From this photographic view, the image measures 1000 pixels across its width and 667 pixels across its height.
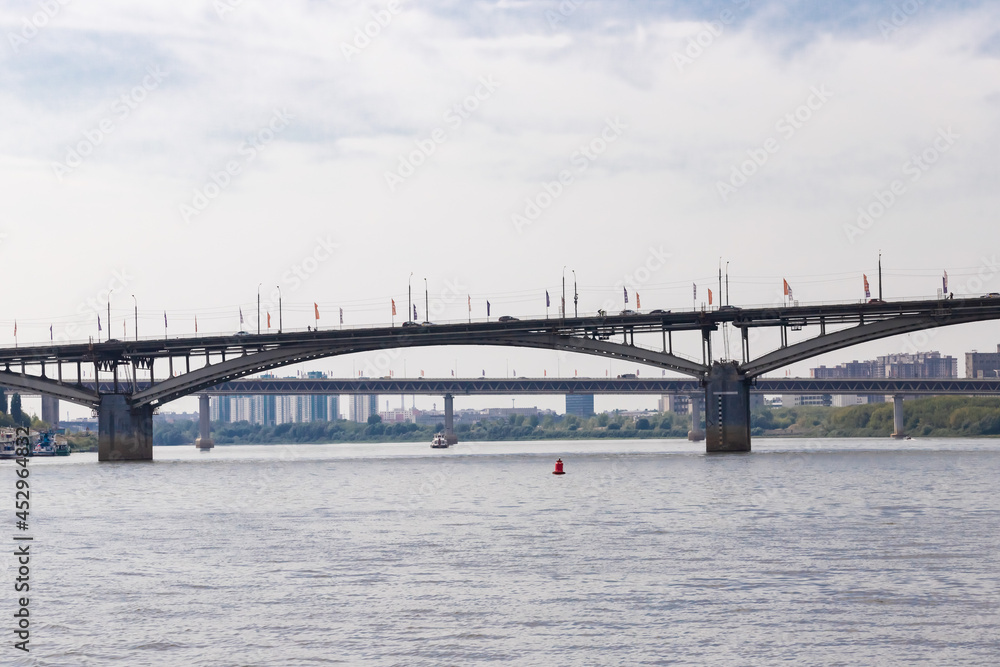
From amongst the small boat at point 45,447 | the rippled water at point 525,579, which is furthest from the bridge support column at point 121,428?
the rippled water at point 525,579

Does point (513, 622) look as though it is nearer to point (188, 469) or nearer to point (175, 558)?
point (175, 558)

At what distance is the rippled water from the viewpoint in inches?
984

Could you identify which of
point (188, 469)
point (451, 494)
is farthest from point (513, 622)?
point (188, 469)

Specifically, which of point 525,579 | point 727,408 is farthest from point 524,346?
point 525,579

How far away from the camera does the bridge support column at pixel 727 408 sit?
12155cm

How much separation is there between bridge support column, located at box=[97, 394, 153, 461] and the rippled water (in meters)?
69.4

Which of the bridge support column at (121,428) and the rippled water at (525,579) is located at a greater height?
the bridge support column at (121,428)

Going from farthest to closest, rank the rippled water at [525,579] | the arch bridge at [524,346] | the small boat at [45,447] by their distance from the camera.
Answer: the small boat at [45,447] < the arch bridge at [524,346] < the rippled water at [525,579]

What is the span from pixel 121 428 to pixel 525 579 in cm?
10845

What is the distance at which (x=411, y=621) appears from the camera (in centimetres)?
2777

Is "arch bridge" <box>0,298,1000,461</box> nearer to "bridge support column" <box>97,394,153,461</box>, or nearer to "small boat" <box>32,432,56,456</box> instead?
"bridge support column" <box>97,394,153,461</box>

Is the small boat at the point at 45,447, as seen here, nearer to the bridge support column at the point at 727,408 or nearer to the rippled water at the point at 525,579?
the bridge support column at the point at 727,408

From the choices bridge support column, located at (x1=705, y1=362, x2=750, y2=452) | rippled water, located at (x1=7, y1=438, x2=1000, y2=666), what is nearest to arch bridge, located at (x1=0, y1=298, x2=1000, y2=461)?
bridge support column, located at (x1=705, y1=362, x2=750, y2=452)

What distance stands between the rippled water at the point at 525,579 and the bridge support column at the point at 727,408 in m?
54.3
